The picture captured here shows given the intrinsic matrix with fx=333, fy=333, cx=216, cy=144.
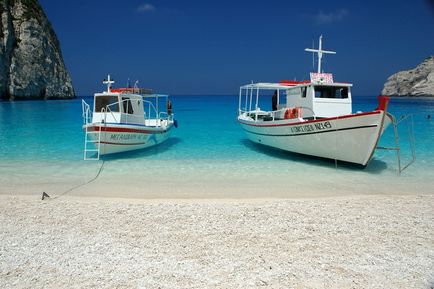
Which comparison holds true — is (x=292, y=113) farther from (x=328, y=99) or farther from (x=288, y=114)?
(x=328, y=99)

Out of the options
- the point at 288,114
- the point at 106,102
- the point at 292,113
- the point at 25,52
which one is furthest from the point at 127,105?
the point at 25,52

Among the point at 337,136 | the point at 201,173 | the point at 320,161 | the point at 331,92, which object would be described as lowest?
the point at 201,173

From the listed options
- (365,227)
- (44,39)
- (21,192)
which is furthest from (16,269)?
(44,39)

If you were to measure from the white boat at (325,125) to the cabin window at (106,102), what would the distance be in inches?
292

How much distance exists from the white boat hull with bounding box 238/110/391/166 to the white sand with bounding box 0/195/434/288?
4.04 meters

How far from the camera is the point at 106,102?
52.2ft

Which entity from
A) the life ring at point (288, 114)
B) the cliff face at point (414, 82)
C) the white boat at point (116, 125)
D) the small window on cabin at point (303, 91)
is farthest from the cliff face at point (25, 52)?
the cliff face at point (414, 82)

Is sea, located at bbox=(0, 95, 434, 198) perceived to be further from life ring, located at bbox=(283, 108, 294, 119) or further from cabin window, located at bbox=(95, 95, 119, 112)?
cabin window, located at bbox=(95, 95, 119, 112)

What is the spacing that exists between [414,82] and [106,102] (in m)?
A: 162

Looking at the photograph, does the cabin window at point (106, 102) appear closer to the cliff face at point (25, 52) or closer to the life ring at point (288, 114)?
the life ring at point (288, 114)

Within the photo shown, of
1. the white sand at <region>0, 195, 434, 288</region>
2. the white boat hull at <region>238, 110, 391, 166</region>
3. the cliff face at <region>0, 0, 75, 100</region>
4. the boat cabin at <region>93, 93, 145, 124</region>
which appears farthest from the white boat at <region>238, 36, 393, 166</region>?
the cliff face at <region>0, 0, 75, 100</region>

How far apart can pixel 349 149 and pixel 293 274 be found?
9.20 meters

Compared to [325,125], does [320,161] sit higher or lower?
lower

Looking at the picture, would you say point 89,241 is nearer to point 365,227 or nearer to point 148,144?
point 365,227
